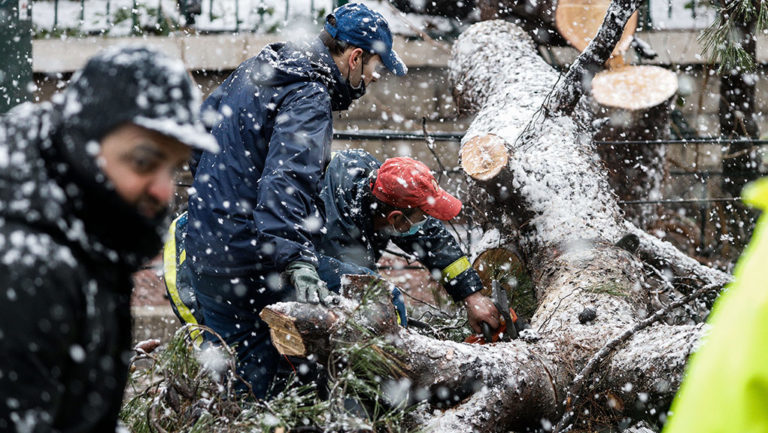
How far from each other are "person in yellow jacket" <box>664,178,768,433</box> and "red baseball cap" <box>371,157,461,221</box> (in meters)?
2.57

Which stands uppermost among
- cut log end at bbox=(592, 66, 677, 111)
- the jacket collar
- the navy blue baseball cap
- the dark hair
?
the navy blue baseball cap

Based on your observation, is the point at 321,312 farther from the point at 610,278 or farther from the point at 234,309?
the point at 610,278

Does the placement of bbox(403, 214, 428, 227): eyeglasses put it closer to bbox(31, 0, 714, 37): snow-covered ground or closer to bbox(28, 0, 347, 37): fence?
bbox(31, 0, 714, 37): snow-covered ground

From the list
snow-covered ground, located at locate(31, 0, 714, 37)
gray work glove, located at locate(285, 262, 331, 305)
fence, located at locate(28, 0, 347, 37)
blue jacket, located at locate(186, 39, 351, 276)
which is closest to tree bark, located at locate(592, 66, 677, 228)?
snow-covered ground, located at locate(31, 0, 714, 37)

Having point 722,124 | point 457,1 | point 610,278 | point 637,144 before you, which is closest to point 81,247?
point 610,278

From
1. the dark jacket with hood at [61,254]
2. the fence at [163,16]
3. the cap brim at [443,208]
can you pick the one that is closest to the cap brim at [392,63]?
the cap brim at [443,208]

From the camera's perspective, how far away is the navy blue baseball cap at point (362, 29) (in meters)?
3.19

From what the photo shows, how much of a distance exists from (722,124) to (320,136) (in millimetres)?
4702

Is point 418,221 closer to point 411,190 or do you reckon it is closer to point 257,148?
point 411,190

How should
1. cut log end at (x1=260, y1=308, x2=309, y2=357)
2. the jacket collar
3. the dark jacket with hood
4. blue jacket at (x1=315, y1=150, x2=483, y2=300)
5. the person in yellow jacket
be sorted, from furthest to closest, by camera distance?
blue jacket at (x1=315, y1=150, x2=483, y2=300) → the jacket collar → cut log end at (x1=260, y1=308, x2=309, y2=357) → the dark jacket with hood → the person in yellow jacket

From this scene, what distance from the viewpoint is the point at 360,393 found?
2.66m

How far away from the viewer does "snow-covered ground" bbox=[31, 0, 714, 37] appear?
735 cm

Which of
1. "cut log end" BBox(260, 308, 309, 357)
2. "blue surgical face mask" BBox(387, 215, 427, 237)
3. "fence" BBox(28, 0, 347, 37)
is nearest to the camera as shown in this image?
"cut log end" BBox(260, 308, 309, 357)

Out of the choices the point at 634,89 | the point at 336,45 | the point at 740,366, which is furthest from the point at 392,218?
the point at 740,366
